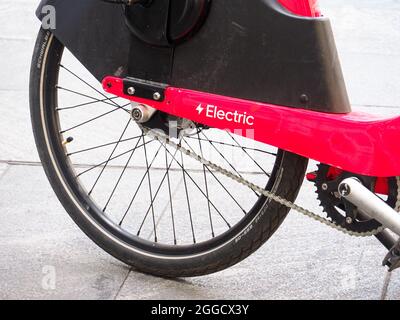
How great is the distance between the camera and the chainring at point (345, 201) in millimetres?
2693

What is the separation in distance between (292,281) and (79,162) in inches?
58.8

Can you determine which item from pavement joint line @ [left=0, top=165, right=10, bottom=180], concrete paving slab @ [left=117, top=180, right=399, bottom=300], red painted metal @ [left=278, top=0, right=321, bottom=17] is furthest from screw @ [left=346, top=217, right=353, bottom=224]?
pavement joint line @ [left=0, top=165, right=10, bottom=180]

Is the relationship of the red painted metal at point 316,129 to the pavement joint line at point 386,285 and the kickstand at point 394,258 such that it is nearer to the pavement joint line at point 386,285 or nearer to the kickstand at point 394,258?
the kickstand at point 394,258

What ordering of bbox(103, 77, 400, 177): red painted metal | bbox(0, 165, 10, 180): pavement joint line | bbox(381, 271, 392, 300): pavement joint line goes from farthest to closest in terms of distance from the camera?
bbox(0, 165, 10, 180): pavement joint line < bbox(381, 271, 392, 300): pavement joint line < bbox(103, 77, 400, 177): red painted metal

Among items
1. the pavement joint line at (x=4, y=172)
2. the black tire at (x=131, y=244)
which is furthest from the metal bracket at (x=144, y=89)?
the pavement joint line at (x=4, y=172)

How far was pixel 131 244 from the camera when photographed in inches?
131

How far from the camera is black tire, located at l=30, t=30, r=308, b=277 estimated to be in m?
2.91

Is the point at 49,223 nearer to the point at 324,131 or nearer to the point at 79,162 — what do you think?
the point at 79,162

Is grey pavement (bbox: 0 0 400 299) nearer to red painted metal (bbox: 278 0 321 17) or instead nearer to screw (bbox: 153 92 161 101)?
screw (bbox: 153 92 161 101)

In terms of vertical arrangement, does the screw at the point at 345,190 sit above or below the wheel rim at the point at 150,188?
above

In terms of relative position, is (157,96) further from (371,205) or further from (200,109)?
(371,205)

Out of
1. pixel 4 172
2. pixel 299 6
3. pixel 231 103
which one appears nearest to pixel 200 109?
pixel 231 103

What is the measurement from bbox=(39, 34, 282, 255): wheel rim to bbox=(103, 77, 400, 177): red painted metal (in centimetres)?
18

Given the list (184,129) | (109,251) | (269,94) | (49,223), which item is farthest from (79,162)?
(269,94)
